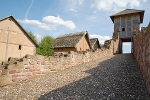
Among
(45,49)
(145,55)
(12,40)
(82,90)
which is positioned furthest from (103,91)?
(45,49)

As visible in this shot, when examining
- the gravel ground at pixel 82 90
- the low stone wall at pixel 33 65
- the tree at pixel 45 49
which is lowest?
the gravel ground at pixel 82 90

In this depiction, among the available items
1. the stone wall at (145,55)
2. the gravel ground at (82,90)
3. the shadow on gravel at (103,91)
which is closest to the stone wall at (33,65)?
the gravel ground at (82,90)

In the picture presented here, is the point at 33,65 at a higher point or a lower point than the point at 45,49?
lower

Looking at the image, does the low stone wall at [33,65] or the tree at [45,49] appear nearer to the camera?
the low stone wall at [33,65]

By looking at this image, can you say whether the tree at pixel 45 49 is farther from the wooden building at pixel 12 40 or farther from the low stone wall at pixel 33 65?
the low stone wall at pixel 33 65

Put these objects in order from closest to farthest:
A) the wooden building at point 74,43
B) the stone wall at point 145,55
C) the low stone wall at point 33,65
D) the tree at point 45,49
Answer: the stone wall at point 145,55 → the low stone wall at point 33,65 → the wooden building at point 74,43 → the tree at point 45,49

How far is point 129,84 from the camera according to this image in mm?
6027

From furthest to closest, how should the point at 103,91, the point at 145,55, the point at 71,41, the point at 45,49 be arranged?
the point at 45,49 → the point at 71,41 → the point at 145,55 → the point at 103,91

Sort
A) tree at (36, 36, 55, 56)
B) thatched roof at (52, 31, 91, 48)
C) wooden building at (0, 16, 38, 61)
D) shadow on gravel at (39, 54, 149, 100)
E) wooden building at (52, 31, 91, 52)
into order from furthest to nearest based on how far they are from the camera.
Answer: tree at (36, 36, 55, 56)
thatched roof at (52, 31, 91, 48)
wooden building at (52, 31, 91, 52)
wooden building at (0, 16, 38, 61)
shadow on gravel at (39, 54, 149, 100)

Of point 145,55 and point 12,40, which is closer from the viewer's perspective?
point 145,55

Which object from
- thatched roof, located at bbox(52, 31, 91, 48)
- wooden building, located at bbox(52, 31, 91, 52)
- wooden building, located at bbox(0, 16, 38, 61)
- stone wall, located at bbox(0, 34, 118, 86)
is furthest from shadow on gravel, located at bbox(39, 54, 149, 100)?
thatched roof, located at bbox(52, 31, 91, 48)

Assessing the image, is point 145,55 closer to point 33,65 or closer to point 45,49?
point 33,65

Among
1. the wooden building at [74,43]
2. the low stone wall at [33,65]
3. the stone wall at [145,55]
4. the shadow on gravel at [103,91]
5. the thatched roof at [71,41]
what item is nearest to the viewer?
the shadow on gravel at [103,91]

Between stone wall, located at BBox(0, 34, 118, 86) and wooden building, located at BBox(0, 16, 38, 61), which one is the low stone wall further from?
wooden building, located at BBox(0, 16, 38, 61)
